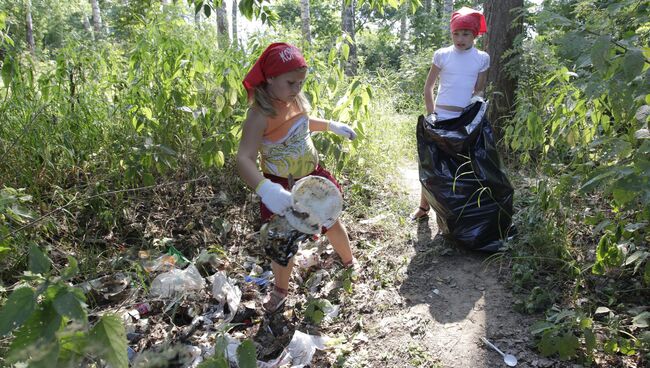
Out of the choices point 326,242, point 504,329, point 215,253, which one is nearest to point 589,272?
point 504,329

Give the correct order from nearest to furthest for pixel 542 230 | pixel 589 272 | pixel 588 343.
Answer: pixel 588 343 → pixel 589 272 → pixel 542 230

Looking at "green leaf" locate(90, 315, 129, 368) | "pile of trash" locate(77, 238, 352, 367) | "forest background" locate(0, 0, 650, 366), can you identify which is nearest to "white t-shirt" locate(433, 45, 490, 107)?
"forest background" locate(0, 0, 650, 366)

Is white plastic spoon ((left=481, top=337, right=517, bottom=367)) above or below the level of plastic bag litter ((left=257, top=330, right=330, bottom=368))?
above

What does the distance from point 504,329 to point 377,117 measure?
338cm

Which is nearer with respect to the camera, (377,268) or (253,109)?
(253,109)

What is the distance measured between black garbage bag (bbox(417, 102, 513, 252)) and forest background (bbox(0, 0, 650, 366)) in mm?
162

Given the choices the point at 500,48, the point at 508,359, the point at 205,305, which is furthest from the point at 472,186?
the point at 500,48

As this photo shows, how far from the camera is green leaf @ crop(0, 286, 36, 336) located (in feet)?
2.77

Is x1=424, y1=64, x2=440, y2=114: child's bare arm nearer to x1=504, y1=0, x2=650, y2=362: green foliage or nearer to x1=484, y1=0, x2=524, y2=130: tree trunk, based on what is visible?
x1=504, y1=0, x2=650, y2=362: green foliage

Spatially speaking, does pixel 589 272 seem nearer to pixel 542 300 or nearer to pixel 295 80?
pixel 542 300

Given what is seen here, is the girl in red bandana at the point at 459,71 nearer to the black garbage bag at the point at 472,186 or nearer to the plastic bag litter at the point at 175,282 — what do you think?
the black garbage bag at the point at 472,186

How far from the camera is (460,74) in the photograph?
286 centimetres

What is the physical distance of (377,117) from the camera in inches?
200

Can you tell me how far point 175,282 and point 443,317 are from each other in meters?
1.34
